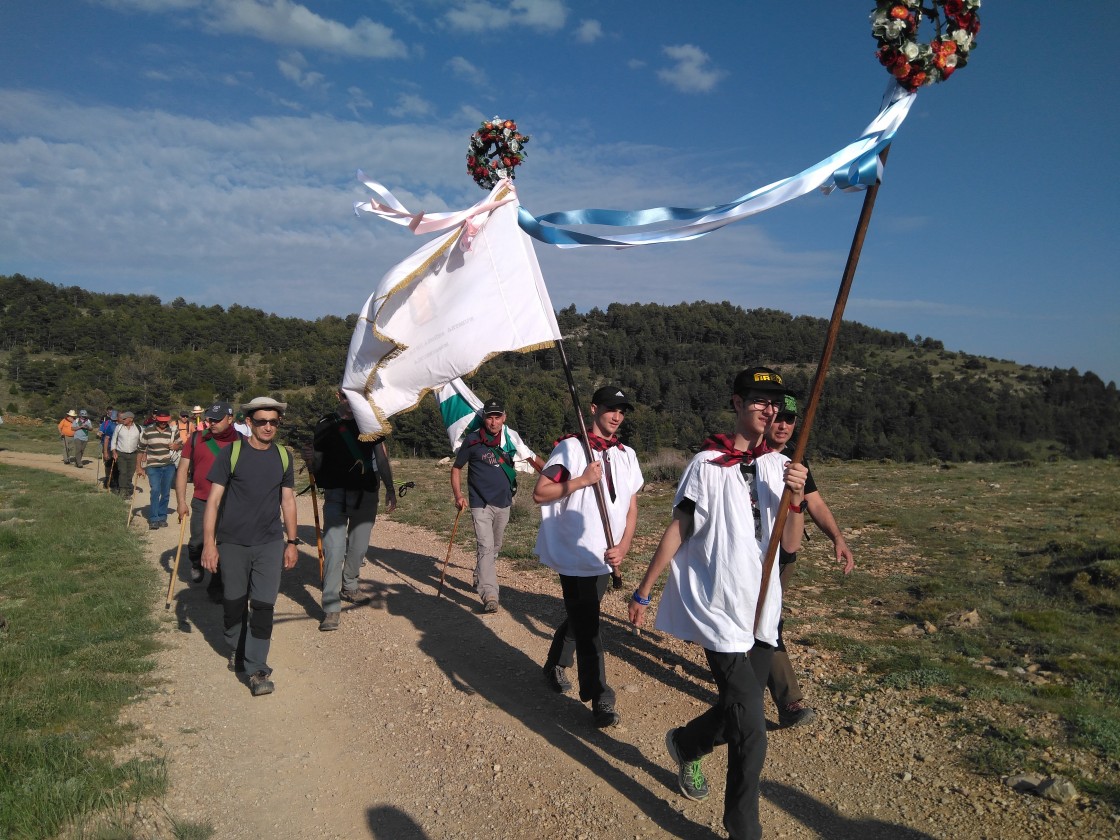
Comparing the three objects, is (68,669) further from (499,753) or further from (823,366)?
(823,366)

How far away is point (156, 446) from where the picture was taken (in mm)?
12281

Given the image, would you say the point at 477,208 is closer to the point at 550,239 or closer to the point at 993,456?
the point at 550,239

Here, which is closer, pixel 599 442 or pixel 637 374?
pixel 599 442

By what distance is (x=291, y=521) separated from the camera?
591 centimetres

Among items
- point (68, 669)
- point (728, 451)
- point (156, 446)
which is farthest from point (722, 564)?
point (156, 446)

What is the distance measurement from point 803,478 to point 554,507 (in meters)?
2.05

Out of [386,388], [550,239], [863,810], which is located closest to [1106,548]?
[863,810]

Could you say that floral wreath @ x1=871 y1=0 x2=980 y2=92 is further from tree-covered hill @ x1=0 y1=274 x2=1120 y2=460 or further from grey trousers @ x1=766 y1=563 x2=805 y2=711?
tree-covered hill @ x1=0 y1=274 x2=1120 y2=460

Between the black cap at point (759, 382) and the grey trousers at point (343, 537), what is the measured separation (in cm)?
466

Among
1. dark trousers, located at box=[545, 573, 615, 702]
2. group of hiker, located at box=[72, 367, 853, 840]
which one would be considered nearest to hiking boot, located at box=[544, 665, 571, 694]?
group of hiker, located at box=[72, 367, 853, 840]

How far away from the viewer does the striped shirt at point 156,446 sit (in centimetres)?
1223

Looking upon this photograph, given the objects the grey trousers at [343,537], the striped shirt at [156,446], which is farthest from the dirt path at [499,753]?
the striped shirt at [156,446]

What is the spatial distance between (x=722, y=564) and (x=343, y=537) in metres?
4.80

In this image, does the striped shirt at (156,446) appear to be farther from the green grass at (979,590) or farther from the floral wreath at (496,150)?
the floral wreath at (496,150)
